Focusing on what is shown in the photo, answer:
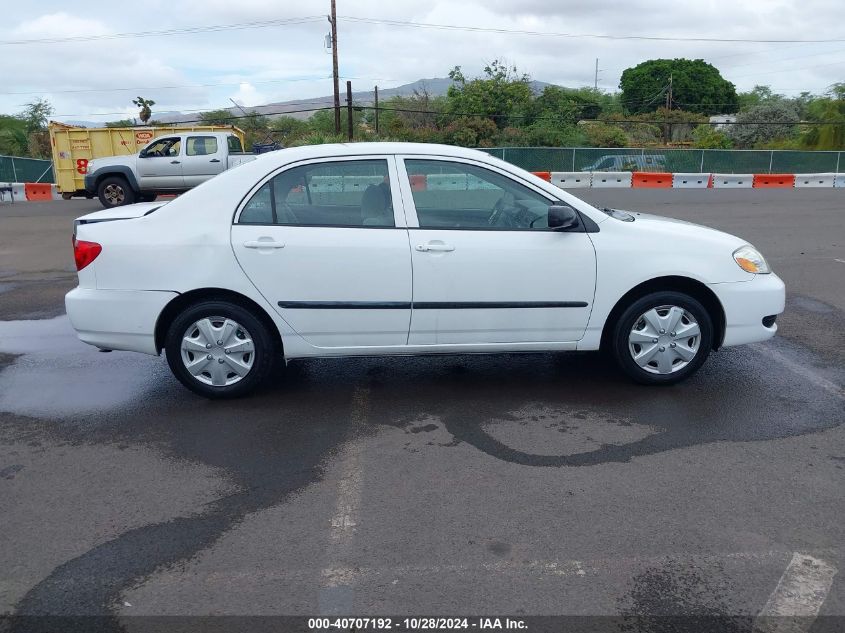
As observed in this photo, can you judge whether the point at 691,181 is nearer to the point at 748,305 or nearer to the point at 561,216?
the point at 748,305

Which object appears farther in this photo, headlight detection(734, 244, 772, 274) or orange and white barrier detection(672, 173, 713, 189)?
orange and white barrier detection(672, 173, 713, 189)

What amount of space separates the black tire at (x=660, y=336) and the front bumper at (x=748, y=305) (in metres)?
0.14

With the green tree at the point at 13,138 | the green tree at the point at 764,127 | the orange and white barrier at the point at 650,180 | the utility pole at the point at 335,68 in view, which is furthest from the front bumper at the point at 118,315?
the green tree at the point at 764,127

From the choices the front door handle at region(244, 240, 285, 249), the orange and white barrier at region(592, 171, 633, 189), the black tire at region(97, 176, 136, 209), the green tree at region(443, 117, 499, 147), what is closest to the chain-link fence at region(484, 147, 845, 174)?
the orange and white barrier at region(592, 171, 633, 189)

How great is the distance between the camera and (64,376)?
570cm

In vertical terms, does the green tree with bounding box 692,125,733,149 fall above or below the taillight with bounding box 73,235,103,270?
above

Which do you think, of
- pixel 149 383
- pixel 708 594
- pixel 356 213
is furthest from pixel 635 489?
pixel 149 383

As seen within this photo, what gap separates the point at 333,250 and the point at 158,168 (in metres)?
14.5

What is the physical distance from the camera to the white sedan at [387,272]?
4.80m

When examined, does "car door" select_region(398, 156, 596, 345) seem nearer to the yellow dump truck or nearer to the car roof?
the car roof

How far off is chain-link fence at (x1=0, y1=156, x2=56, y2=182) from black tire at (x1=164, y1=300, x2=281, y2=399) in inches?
989

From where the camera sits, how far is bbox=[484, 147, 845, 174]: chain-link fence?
28.0 metres

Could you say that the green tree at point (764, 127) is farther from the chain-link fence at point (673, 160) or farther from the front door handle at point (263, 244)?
the front door handle at point (263, 244)

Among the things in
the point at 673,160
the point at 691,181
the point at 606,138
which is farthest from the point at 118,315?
the point at 606,138
